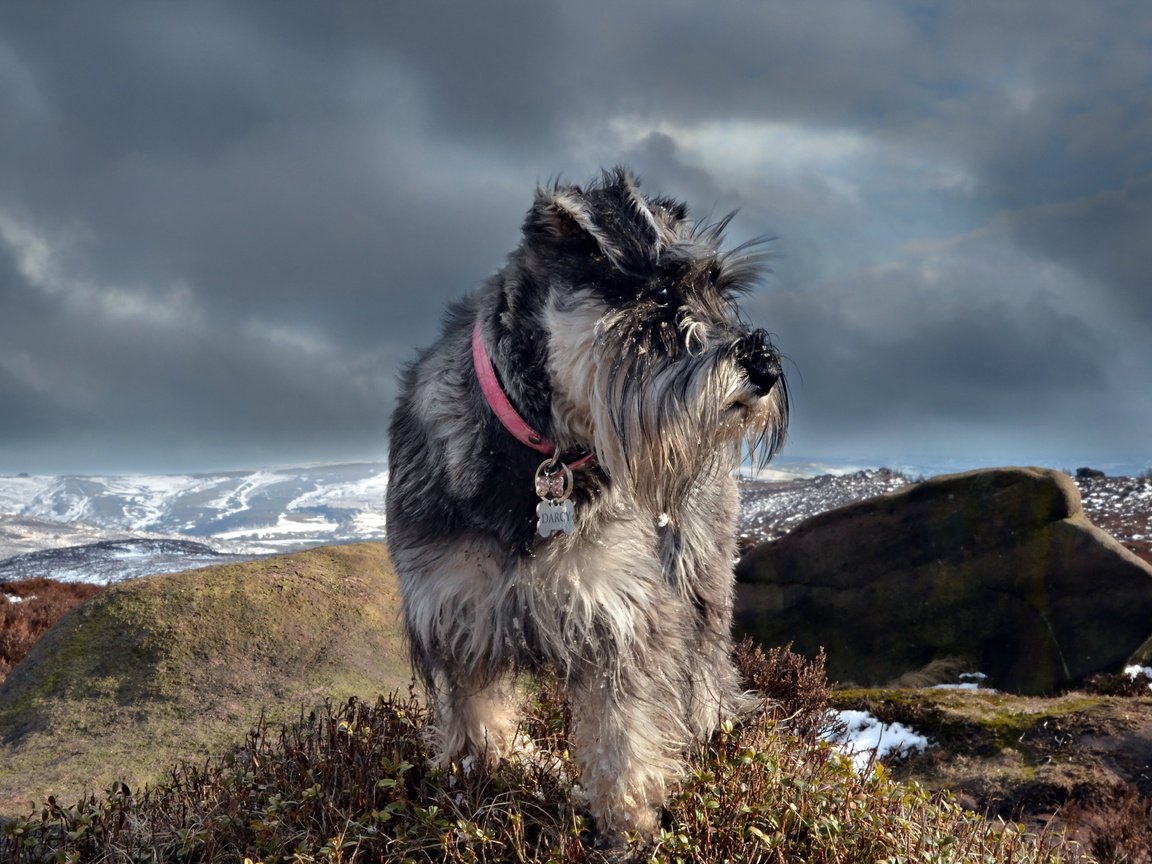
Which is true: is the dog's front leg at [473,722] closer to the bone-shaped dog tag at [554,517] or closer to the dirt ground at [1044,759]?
the bone-shaped dog tag at [554,517]

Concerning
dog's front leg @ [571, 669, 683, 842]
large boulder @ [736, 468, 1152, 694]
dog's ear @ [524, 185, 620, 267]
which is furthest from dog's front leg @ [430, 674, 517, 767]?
large boulder @ [736, 468, 1152, 694]

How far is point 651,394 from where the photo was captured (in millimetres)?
3879

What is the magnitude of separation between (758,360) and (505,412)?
1.21m

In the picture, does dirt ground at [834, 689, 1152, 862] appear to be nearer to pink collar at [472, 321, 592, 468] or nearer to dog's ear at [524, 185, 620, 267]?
pink collar at [472, 321, 592, 468]

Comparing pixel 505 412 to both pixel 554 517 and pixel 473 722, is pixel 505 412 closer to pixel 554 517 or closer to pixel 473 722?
pixel 554 517

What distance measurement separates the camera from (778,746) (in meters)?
5.63

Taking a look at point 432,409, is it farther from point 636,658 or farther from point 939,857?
point 939,857

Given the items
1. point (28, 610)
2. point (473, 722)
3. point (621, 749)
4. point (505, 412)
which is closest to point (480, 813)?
point (473, 722)

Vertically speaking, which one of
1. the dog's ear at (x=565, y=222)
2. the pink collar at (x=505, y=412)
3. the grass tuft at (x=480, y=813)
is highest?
the dog's ear at (x=565, y=222)

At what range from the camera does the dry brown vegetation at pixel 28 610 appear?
42.6ft

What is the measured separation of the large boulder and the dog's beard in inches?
320


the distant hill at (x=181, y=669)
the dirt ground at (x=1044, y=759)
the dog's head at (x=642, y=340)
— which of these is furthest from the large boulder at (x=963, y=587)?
the dog's head at (x=642, y=340)

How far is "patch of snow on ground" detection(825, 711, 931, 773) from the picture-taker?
24.7 feet

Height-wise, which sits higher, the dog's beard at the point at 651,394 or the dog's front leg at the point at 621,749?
the dog's beard at the point at 651,394
